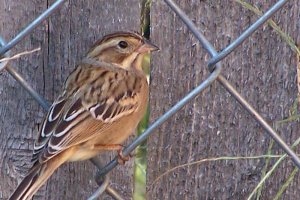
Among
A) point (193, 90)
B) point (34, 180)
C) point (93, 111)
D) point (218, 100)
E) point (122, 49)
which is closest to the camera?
point (193, 90)

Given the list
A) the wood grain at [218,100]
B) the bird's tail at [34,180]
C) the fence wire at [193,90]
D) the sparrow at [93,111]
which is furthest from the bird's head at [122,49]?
the bird's tail at [34,180]

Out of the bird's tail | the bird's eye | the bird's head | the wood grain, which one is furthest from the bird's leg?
the bird's eye

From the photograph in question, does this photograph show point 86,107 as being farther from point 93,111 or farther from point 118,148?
point 118,148

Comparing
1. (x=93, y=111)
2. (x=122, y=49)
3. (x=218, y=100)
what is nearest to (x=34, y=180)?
(x=93, y=111)

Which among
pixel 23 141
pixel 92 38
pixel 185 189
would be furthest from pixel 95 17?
pixel 185 189

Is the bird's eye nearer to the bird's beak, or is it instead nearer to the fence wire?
the bird's beak

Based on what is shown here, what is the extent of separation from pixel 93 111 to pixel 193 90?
0.87 metres

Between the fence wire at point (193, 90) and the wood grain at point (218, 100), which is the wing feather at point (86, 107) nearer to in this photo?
the fence wire at point (193, 90)

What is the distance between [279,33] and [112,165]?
0.72 metres

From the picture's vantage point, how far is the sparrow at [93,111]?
261 centimetres

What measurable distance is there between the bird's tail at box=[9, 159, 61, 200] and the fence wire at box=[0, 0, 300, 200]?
0.18 m

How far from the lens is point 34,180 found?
97.7 inches

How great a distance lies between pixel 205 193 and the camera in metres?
2.64

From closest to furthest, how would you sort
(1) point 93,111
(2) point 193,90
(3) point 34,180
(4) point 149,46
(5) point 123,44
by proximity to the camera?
(2) point 193,90 < (3) point 34,180 < (4) point 149,46 < (1) point 93,111 < (5) point 123,44
